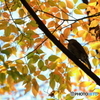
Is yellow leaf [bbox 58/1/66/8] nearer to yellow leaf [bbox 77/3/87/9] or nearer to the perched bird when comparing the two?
yellow leaf [bbox 77/3/87/9]

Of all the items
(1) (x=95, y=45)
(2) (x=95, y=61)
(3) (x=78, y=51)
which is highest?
(3) (x=78, y=51)

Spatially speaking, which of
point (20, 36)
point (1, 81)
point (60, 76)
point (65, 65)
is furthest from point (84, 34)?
point (1, 81)

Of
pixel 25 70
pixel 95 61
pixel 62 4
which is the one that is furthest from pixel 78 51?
pixel 25 70

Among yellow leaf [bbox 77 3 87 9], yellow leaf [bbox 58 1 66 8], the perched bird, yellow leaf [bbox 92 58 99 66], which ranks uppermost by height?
yellow leaf [bbox 58 1 66 8]

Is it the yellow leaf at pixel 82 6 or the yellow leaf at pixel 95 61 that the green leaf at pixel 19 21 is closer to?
the yellow leaf at pixel 82 6

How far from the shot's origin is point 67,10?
1.75m

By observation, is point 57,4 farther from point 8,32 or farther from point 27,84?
point 27,84

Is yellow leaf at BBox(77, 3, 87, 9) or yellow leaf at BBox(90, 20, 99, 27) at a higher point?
yellow leaf at BBox(77, 3, 87, 9)

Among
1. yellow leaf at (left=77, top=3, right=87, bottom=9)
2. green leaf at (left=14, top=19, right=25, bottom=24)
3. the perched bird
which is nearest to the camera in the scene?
green leaf at (left=14, top=19, right=25, bottom=24)

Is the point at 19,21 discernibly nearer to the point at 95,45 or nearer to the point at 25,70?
the point at 25,70

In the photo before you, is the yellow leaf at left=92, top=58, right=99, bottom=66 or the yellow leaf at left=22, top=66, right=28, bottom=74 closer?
the yellow leaf at left=22, top=66, right=28, bottom=74

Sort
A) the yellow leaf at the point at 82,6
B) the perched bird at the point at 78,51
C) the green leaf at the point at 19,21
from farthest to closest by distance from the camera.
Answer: the perched bird at the point at 78,51 < the yellow leaf at the point at 82,6 < the green leaf at the point at 19,21

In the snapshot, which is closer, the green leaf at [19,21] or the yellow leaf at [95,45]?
the green leaf at [19,21]

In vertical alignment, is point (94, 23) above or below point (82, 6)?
below
